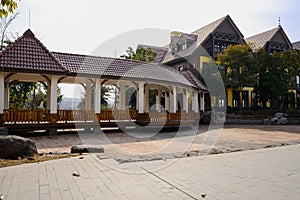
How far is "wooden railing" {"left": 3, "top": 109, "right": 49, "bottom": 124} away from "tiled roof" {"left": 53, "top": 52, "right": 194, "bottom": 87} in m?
2.66

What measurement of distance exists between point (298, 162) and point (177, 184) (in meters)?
3.85

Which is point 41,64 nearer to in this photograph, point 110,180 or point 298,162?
point 110,180

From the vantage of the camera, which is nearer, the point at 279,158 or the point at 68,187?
the point at 68,187

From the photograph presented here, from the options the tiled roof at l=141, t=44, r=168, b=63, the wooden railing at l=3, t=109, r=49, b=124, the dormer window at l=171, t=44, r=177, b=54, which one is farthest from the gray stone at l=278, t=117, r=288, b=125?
the wooden railing at l=3, t=109, r=49, b=124

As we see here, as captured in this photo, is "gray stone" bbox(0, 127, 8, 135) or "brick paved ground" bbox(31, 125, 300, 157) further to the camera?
"gray stone" bbox(0, 127, 8, 135)

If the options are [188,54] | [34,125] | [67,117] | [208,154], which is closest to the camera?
[208,154]

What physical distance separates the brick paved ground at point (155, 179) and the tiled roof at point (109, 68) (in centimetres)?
789

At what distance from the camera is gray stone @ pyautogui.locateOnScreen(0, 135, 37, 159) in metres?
6.74

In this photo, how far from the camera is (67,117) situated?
13.2 meters

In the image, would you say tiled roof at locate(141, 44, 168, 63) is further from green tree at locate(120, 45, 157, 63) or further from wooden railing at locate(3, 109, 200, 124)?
wooden railing at locate(3, 109, 200, 124)

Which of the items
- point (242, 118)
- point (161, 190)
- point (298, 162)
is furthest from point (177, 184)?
point (242, 118)

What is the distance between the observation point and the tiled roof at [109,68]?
45.6 ft

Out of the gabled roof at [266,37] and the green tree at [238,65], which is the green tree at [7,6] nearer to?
the green tree at [238,65]

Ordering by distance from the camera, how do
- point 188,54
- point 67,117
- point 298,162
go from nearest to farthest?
point 298,162, point 67,117, point 188,54
